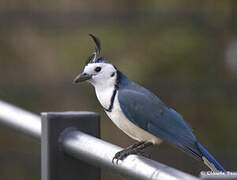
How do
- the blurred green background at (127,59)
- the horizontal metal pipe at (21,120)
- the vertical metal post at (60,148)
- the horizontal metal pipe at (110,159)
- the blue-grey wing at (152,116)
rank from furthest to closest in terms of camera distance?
the blurred green background at (127,59), the blue-grey wing at (152,116), the horizontal metal pipe at (21,120), the vertical metal post at (60,148), the horizontal metal pipe at (110,159)

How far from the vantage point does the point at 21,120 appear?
201cm

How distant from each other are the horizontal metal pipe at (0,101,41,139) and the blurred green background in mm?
3059

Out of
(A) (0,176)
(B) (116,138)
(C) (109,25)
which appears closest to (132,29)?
(C) (109,25)

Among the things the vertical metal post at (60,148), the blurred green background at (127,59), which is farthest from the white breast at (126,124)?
the blurred green background at (127,59)

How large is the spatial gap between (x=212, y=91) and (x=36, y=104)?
31.5 inches

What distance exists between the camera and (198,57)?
5.50 m

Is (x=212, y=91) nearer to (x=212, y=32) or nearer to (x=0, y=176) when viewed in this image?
(x=212, y=32)

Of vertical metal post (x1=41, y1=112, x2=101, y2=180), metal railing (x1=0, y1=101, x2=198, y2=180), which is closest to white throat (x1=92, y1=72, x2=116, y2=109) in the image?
metal railing (x1=0, y1=101, x2=198, y2=180)

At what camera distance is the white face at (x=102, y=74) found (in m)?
2.29

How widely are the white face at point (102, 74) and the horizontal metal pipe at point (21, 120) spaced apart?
21 cm

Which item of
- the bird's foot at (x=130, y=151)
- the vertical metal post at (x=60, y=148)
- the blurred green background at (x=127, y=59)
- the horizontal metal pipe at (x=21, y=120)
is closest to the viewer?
the bird's foot at (x=130, y=151)

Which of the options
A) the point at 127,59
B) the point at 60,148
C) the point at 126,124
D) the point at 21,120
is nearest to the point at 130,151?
the point at 60,148

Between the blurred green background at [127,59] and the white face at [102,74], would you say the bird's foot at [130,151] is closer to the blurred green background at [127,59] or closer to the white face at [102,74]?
the white face at [102,74]

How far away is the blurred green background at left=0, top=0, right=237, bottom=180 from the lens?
528 cm
